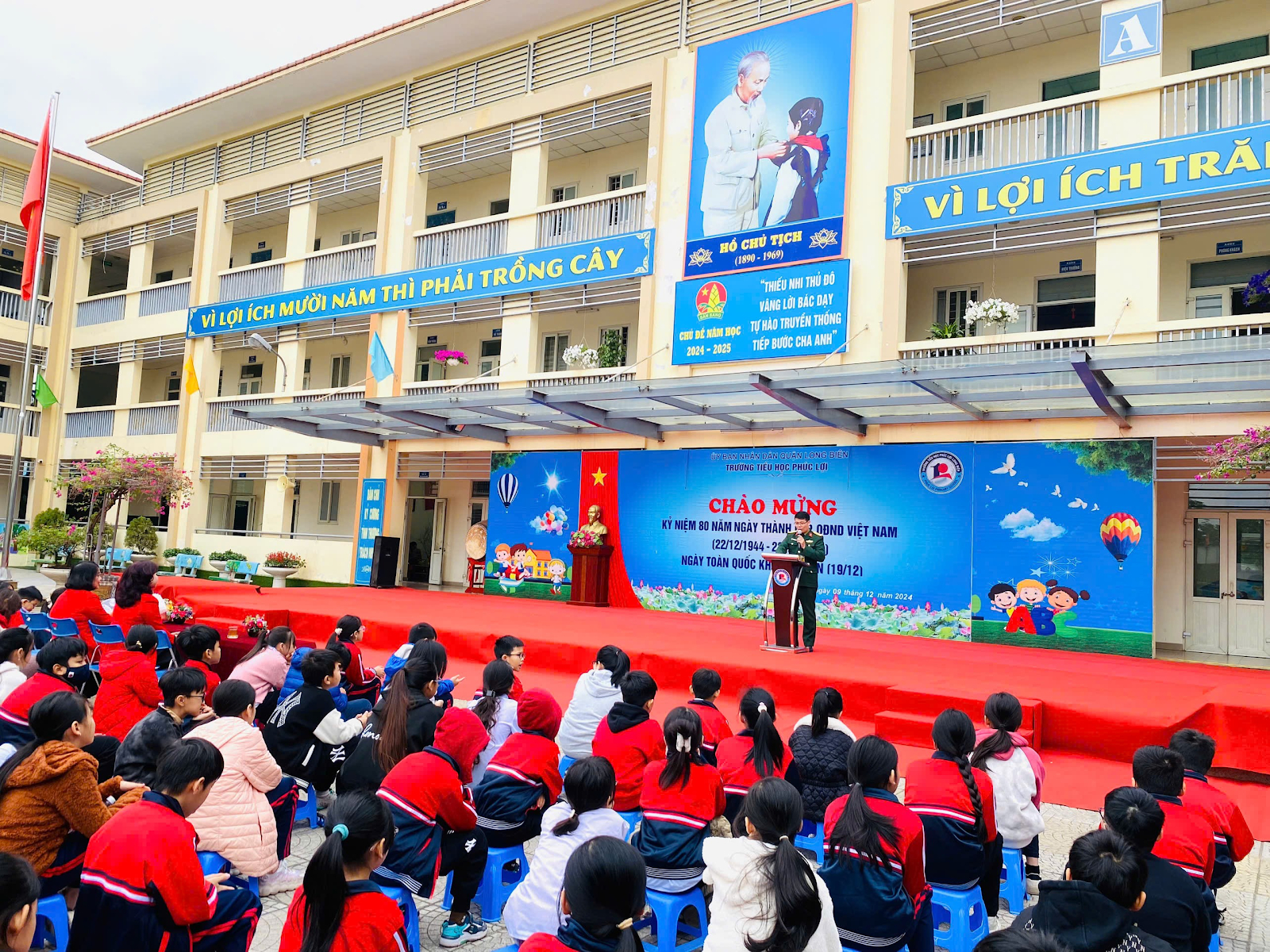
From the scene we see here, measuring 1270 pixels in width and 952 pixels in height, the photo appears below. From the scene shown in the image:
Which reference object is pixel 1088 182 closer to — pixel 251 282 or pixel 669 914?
pixel 669 914

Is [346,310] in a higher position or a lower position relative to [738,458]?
higher

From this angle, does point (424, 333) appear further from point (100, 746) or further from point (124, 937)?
point (124, 937)

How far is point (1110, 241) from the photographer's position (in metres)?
10.7

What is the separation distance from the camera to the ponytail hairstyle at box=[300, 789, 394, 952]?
2258 millimetres

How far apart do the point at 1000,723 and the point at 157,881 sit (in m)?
3.44

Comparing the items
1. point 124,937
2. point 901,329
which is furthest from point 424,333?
point 124,937

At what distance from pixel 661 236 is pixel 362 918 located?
41.4 feet

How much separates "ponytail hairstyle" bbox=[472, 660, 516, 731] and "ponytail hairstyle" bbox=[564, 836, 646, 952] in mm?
2303

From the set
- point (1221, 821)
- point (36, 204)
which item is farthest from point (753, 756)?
point (36, 204)

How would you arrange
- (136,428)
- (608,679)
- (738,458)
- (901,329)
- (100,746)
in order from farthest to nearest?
(136,428) → (738,458) → (901,329) → (608,679) → (100,746)

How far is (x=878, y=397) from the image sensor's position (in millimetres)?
10719

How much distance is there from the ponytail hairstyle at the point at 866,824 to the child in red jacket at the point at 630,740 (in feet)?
3.97

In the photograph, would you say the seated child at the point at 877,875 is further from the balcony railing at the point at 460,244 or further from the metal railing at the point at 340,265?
the metal railing at the point at 340,265

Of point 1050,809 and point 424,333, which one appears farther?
point 424,333
